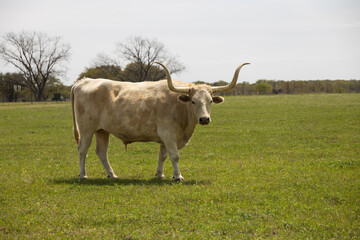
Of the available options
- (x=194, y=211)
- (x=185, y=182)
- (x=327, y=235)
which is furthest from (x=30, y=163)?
(x=327, y=235)

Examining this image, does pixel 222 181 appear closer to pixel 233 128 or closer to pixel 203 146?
pixel 203 146

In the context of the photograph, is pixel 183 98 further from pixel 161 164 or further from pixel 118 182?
pixel 118 182

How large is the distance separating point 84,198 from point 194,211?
8.15ft

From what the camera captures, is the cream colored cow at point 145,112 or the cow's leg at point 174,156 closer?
the cow's leg at point 174,156

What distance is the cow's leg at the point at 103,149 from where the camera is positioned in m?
11.3

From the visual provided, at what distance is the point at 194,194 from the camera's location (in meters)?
8.75

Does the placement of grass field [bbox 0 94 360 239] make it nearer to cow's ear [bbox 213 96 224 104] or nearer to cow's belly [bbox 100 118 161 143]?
cow's belly [bbox 100 118 161 143]

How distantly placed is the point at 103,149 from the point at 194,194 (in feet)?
12.5

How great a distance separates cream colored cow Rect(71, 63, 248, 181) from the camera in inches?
412

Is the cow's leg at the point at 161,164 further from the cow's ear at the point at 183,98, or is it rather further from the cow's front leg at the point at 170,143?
the cow's ear at the point at 183,98

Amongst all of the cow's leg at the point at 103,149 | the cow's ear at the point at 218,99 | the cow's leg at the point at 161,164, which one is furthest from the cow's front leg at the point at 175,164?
the cow's leg at the point at 103,149

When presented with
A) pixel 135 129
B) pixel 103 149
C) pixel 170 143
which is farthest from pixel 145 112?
pixel 103 149

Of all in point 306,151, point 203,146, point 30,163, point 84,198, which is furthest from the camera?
point 203,146

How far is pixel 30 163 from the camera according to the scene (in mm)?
13664
